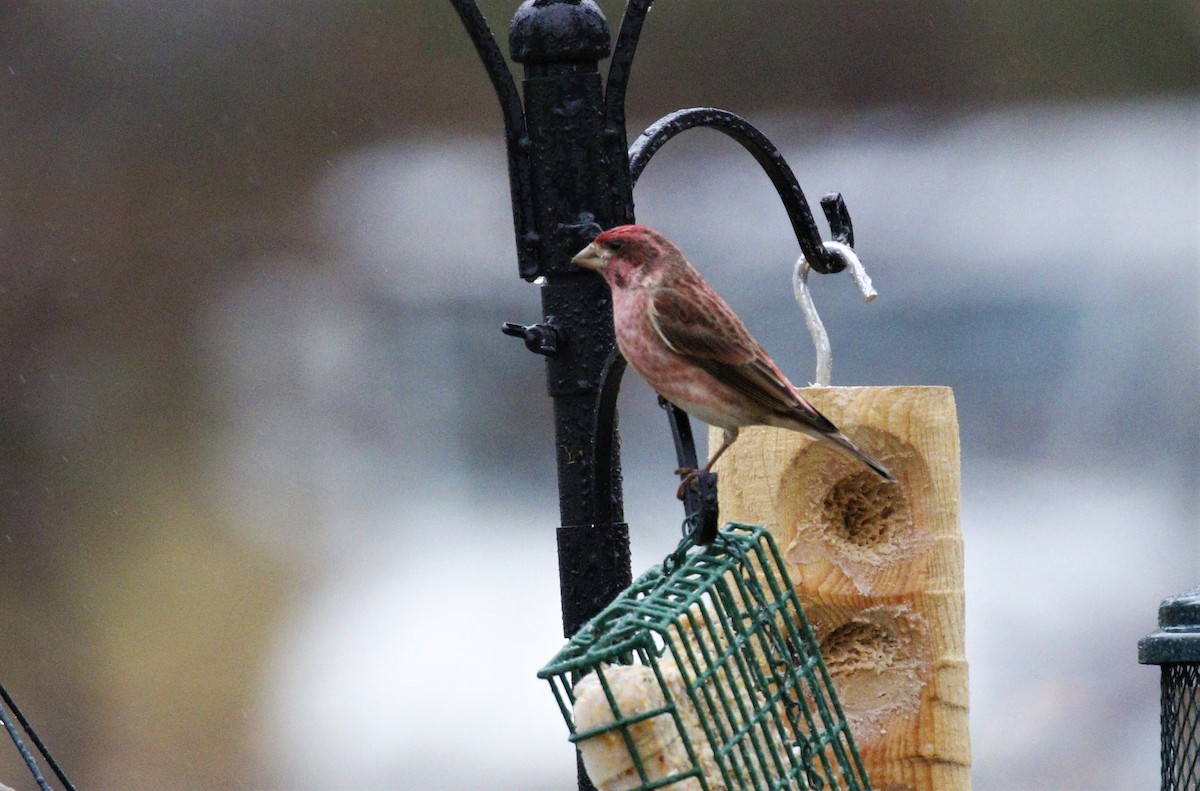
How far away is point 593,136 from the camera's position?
3.12 metres

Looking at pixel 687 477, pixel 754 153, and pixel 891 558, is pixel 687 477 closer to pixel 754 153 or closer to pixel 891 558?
pixel 891 558

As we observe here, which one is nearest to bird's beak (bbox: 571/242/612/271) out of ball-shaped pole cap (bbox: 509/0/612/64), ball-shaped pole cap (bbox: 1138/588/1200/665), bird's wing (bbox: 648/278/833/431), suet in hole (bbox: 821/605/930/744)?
bird's wing (bbox: 648/278/833/431)

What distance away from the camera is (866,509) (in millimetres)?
3229

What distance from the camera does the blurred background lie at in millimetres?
6805

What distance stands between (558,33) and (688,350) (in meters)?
0.68

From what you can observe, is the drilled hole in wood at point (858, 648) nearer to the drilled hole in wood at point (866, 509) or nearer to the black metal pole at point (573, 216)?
the drilled hole in wood at point (866, 509)

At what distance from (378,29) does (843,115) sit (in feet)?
6.63

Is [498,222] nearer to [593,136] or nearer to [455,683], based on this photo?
[455,683]

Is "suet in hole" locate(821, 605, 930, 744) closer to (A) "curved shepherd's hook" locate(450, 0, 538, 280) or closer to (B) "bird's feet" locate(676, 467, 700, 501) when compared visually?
(B) "bird's feet" locate(676, 467, 700, 501)

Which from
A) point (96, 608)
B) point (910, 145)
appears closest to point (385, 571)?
point (96, 608)

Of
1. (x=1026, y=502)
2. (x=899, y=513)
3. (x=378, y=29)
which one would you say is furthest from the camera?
(x=378, y=29)

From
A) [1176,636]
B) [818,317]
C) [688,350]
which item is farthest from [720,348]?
[1176,636]

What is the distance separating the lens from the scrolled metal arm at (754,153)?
318 cm

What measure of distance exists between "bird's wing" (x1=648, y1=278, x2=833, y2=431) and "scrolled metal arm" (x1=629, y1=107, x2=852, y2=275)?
1.20 ft
